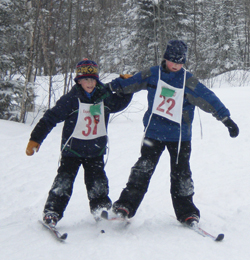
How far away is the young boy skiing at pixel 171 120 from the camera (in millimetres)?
3160

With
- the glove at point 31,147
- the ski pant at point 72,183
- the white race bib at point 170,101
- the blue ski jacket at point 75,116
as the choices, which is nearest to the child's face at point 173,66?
the white race bib at point 170,101

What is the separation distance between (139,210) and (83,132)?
1.12 metres

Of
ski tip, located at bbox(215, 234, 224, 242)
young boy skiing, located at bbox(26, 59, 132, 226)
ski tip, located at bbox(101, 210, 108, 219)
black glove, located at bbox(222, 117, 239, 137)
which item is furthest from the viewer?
young boy skiing, located at bbox(26, 59, 132, 226)

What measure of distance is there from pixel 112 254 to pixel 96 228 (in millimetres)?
665

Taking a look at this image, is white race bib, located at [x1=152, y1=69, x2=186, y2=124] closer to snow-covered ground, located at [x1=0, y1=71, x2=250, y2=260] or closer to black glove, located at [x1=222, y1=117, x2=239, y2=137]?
black glove, located at [x1=222, y1=117, x2=239, y2=137]

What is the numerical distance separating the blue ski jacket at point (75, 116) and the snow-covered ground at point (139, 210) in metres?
0.75

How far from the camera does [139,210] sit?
3.69 m

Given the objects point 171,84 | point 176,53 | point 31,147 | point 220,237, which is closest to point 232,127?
point 171,84

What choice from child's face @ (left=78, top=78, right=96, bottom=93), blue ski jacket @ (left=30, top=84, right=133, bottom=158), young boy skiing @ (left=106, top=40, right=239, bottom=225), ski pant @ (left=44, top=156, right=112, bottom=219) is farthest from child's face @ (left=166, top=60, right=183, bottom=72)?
ski pant @ (left=44, top=156, right=112, bottom=219)

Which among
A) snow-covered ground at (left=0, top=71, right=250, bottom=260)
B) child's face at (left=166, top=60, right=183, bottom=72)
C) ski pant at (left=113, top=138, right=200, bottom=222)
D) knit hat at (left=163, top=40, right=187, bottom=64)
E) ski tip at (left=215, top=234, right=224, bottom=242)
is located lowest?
snow-covered ground at (left=0, top=71, right=250, bottom=260)

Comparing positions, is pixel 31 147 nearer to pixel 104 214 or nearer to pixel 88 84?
pixel 88 84

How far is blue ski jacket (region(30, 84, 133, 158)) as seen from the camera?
321cm

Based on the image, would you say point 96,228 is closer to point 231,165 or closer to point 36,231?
point 36,231

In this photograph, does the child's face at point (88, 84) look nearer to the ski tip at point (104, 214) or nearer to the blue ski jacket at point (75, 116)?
the blue ski jacket at point (75, 116)
